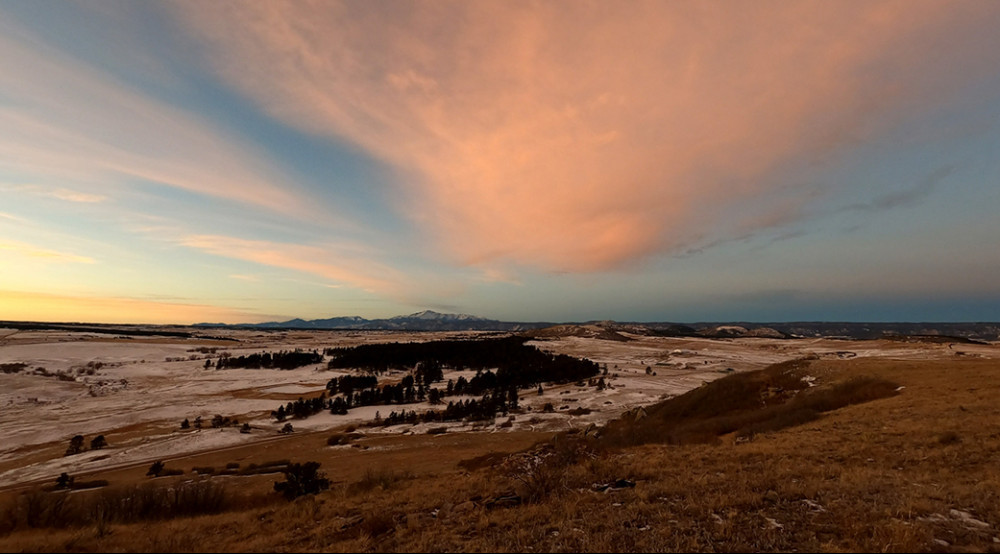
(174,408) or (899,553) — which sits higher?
(899,553)

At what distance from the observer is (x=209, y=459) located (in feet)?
115

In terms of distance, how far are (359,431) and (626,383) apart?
146 ft

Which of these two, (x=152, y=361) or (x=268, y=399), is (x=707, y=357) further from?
(x=152, y=361)

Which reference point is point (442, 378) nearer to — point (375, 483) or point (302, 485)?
point (302, 485)

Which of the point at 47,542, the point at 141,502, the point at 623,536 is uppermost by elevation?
the point at 623,536

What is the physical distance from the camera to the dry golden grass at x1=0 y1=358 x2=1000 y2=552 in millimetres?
9469

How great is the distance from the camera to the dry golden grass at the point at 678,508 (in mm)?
9469

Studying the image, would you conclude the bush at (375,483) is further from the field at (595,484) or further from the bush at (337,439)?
the bush at (337,439)

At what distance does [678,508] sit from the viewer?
1134 centimetres

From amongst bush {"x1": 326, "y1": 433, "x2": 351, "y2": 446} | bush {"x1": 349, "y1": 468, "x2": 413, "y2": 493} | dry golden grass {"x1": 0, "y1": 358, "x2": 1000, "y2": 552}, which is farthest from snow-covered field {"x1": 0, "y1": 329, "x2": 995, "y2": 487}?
dry golden grass {"x1": 0, "y1": 358, "x2": 1000, "y2": 552}

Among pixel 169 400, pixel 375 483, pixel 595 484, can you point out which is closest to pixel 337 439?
pixel 375 483

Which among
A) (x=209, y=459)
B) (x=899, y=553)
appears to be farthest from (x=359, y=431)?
(x=899, y=553)

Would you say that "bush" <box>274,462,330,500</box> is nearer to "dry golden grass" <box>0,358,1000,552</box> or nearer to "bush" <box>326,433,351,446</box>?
"dry golden grass" <box>0,358,1000,552</box>

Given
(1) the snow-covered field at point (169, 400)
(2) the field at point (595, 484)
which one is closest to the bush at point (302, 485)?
(2) the field at point (595, 484)
